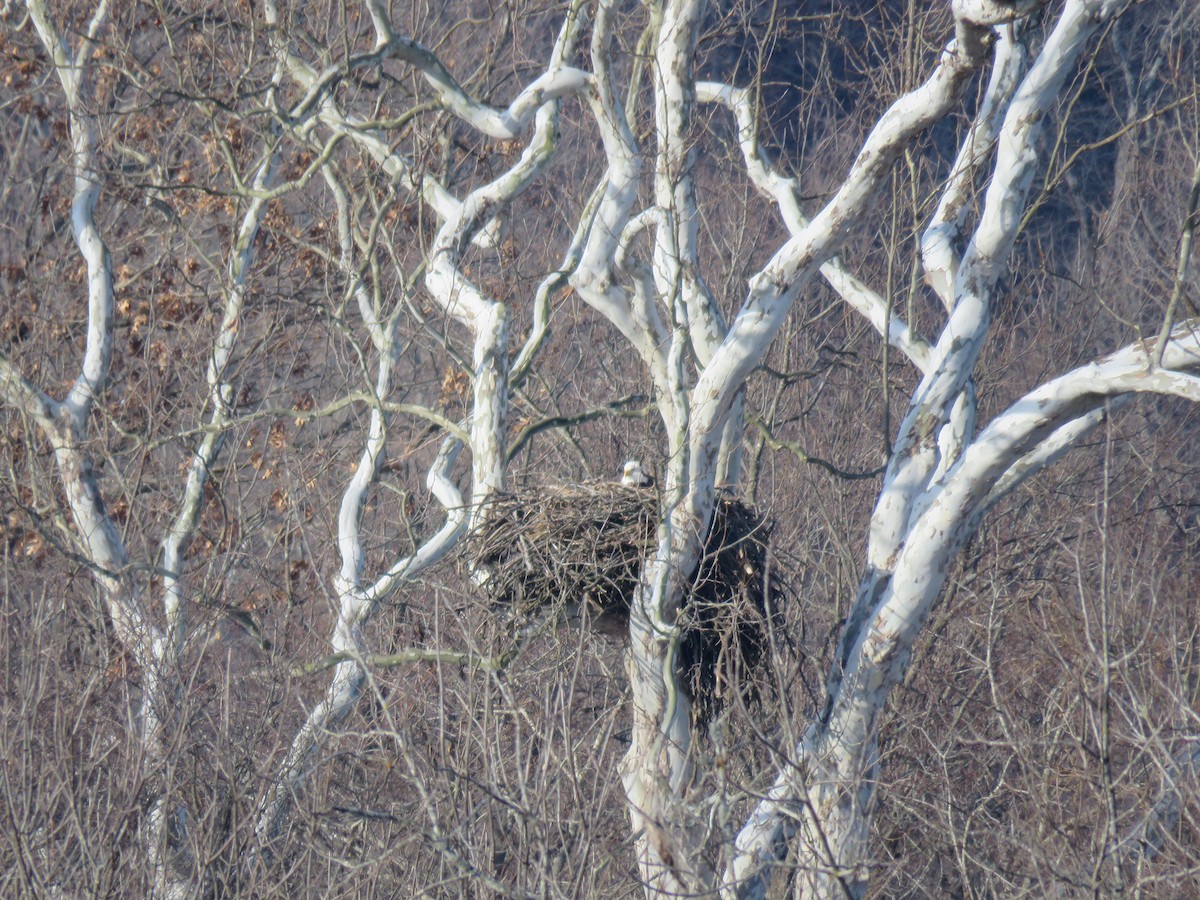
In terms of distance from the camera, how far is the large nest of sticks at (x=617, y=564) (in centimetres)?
510

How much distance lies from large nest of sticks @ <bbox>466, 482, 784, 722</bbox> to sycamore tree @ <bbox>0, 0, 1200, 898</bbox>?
126 mm

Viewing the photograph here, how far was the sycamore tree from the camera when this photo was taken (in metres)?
4.85

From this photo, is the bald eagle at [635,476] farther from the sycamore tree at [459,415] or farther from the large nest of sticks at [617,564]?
the sycamore tree at [459,415]

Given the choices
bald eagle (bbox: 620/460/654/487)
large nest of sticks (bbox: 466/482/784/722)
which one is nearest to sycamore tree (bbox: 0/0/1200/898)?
large nest of sticks (bbox: 466/482/784/722)

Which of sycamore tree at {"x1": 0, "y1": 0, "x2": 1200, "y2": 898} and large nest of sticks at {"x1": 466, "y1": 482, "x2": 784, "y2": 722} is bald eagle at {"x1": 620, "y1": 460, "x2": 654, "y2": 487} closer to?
large nest of sticks at {"x1": 466, "y1": 482, "x2": 784, "y2": 722}

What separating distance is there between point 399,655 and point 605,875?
188 cm

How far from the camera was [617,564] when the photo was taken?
5.08 meters

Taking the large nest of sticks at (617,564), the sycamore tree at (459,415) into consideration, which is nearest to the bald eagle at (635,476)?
the large nest of sticks at (617,564)

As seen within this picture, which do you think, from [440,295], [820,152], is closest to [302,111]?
[440,295]

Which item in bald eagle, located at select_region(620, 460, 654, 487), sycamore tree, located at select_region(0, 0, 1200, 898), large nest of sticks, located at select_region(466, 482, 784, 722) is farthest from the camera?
bald eagle, located at select_region(620, 460, 654, 487)

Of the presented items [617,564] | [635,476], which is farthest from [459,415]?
[617,564]

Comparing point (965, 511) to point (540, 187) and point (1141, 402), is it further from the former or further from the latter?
point (1141, 402)

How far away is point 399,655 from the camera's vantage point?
6062mm

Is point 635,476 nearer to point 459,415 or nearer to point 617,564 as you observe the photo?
point 617,564
